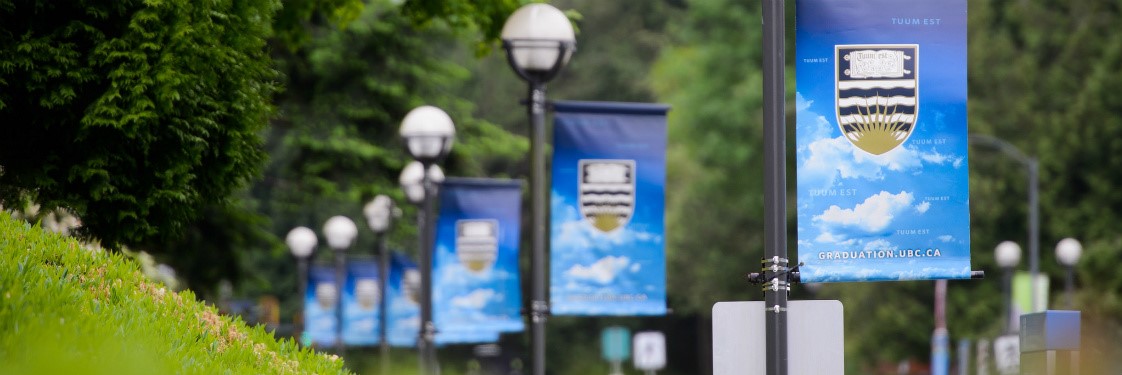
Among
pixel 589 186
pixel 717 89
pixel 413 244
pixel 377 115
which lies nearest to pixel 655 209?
pixel 589 186

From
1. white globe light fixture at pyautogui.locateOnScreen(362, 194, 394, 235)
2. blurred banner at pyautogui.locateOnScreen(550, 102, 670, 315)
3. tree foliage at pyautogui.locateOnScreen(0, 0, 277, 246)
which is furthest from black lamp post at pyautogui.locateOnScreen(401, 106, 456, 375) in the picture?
tree foliage at pyautogui.locateOnScreen(0, 0, 277, 246)

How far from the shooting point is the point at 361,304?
132ft

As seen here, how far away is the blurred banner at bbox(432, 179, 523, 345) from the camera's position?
23688 mm

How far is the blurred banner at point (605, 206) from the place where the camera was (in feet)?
55.7

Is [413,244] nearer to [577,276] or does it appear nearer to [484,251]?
[484,251]

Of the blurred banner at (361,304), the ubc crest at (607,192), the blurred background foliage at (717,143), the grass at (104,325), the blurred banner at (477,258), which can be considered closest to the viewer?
the grass at (104,325)

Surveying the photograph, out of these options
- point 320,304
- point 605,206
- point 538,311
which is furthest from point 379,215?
point 538,311

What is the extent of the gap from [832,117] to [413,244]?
1892 inches

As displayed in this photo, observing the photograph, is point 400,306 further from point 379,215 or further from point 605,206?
point 605,206

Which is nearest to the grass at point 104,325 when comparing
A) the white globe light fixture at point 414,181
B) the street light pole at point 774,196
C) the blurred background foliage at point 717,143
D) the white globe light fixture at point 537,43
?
the street light pole at point 774,196

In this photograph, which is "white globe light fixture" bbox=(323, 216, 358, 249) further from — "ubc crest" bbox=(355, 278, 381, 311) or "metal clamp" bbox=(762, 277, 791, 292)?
"metal clamp" bbox=(762, 277, 791, 292)

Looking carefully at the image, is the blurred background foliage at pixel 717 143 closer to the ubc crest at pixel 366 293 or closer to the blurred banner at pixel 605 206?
the ubc crest at pixel 366 293

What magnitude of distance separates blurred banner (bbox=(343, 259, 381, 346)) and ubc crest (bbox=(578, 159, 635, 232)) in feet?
74.2

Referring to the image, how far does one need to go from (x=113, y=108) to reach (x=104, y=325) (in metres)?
4.25
